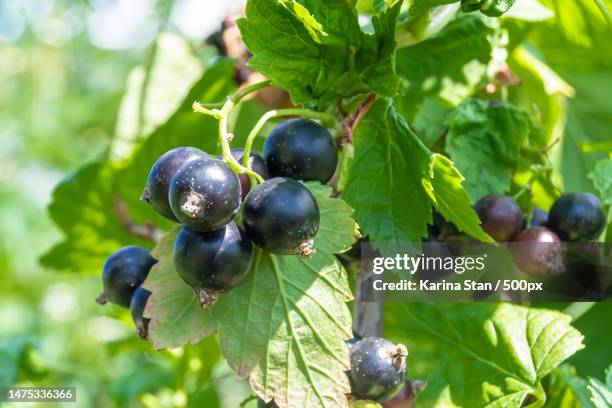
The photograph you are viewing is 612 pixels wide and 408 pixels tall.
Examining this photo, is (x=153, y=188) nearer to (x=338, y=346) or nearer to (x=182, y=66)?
(x=338, y=346)

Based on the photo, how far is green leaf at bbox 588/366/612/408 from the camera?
80 cm

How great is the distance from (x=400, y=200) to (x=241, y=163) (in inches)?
8.2

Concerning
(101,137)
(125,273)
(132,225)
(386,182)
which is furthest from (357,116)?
(101,137)

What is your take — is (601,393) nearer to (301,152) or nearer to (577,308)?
(577,308)

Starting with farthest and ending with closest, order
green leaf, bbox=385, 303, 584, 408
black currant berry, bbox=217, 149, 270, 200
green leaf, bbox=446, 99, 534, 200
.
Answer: green leaf, bbox=446, 99, 534, 200 < green leaf, bbox=385, 303, 584, 408 < black currant berry, bbox=217, 149, 270, 200

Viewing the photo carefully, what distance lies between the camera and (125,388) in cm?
153

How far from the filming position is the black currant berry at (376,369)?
77 centimetres

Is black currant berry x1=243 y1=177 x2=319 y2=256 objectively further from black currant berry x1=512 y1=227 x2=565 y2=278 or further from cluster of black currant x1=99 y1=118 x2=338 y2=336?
black currant berry x1=512 y1=227 x2=565 y2=278

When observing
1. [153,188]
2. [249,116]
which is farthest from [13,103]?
[153,188]

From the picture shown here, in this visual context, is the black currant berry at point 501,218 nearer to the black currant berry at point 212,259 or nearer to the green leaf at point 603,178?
the green leaf at point 603,178

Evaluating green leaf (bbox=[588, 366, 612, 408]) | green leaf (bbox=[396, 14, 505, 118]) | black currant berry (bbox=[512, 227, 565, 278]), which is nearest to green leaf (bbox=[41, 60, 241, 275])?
green leaf (bbox=[396, 14, 505, 118])

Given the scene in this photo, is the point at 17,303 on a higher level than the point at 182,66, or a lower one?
lower

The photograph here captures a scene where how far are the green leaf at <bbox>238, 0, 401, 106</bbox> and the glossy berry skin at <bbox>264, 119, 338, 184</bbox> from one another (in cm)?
6

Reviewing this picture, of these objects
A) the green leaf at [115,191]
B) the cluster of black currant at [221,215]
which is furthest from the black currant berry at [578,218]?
the green leaf at [115,191]
